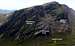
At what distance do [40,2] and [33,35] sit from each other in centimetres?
40

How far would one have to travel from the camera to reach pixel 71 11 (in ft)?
6.13

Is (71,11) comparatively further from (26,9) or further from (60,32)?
(26,9)

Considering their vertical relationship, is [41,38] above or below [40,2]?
below

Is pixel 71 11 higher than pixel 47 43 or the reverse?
higher

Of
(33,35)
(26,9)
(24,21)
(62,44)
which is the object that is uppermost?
(26,9)

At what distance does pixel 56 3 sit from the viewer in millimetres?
1872

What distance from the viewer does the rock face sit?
181cm

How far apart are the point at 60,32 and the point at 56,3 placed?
338mm

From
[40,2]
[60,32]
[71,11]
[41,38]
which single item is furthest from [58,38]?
[40,2]

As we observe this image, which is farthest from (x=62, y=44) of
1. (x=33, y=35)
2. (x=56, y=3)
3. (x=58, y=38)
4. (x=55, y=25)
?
(x=56, y=3)

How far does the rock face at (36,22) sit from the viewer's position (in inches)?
71.1

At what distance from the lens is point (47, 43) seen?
1.80 meters

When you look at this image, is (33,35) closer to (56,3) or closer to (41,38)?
(41,38)

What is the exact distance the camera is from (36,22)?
6.00 feet
